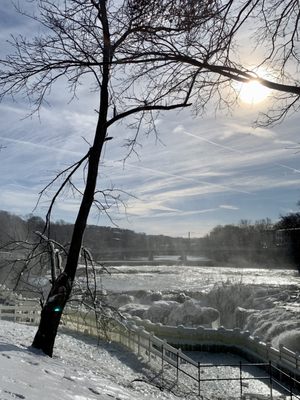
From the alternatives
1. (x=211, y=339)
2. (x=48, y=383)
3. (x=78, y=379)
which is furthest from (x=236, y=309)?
(x=48, y=383)

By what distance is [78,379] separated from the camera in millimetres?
8078

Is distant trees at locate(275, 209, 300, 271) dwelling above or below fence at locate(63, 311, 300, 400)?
above

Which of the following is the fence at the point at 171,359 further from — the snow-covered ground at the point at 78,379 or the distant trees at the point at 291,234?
the distant trees at the point at 291,234

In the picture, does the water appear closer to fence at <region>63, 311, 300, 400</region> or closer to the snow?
fence at <region>63, 311, 300, 400</region>

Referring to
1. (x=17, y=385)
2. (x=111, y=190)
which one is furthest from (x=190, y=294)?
(x=17, y=385)

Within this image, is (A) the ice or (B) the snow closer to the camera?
(B) the snow

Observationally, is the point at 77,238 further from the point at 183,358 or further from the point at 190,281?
the point at 190,281

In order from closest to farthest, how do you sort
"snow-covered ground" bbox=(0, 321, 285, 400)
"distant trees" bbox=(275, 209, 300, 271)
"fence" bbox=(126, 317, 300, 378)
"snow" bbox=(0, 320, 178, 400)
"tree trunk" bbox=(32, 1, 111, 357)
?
1. "snow" bbox=(0, 320, 178, 400)
2. "snow-covered ground" bbox=(0, 321, 285, 400)
3. "tree trunk" bbox=(32, 1, 111, 357)
4. "fence" bbox=(126, 317, 300, 378)
5. "distant trees" bbox=(275, 209, 300, 271)

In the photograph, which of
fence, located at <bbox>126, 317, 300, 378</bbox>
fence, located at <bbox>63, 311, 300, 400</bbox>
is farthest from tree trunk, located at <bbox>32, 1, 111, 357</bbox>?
fence, located at <bbox>126, 317, 300, 378</bbox>

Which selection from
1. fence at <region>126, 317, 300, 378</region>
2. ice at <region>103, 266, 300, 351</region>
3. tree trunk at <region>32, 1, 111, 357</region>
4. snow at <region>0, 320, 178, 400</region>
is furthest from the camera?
ice at <region>103, 266, 300, 351</region>

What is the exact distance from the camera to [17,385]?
20.1ft

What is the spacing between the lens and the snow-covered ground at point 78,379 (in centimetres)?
643

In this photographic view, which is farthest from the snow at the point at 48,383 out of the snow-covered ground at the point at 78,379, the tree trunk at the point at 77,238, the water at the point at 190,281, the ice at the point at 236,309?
the water at the point at 190,281

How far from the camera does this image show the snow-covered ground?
6426 millimetres
